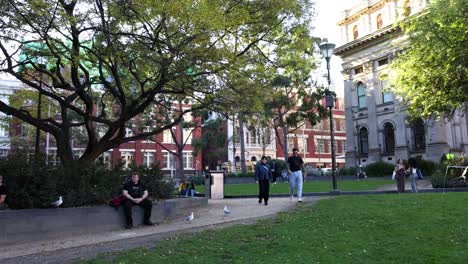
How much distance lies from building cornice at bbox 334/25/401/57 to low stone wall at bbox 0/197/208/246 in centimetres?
3303

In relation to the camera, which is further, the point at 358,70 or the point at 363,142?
the point at 358,70

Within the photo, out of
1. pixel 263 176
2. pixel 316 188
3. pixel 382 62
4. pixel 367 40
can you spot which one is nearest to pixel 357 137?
pixel 382 62

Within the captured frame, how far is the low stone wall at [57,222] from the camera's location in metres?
8.41

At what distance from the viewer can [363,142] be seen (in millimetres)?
44250

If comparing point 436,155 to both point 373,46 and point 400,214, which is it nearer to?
point 373,46

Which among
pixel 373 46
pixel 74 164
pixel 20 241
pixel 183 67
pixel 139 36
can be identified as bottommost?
pixel 20 241

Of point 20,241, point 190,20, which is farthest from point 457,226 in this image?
point 20,241

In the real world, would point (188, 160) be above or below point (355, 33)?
below

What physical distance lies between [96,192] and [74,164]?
129cm

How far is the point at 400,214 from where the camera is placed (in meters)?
9.35

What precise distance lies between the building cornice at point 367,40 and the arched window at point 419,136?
8539mm

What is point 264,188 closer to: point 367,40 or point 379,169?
point 379,169

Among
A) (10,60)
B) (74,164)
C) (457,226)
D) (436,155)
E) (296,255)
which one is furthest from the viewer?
(436,155)

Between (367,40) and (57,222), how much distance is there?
38.3 metres
